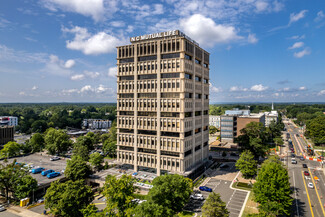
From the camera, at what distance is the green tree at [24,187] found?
64.9m

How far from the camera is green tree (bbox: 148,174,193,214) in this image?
50031mm

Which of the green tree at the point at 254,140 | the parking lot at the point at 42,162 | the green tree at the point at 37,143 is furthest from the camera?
the green tree at the point at 37,143

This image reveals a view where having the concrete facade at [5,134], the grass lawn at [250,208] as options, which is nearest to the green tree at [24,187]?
the grass lawn at [250,208]

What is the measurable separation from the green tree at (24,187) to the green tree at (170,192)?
42.8m

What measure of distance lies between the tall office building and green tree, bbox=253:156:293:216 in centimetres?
2929

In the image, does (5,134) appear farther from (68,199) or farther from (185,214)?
(185,214)

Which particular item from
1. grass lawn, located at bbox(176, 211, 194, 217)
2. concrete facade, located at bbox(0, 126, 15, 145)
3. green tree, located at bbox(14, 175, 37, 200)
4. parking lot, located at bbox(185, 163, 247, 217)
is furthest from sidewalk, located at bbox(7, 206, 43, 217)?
concrete facade, located at bbox(0, 126, 15, 145)

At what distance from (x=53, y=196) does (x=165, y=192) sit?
3084 centimetres

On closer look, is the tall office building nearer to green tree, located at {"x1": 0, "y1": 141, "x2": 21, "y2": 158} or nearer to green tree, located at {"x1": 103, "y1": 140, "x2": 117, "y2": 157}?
green tree, located at {"x1": 103, "y1": 140, "x2": 117, "y2": 157}

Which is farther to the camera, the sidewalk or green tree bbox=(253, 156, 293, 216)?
the sidewalk

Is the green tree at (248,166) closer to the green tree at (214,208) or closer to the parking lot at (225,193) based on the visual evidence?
the parking lot at (225,193)

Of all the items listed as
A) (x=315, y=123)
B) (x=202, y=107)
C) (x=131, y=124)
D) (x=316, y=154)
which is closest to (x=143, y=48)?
(x=131, y=124)

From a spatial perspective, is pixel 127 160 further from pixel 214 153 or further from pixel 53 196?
pixel 214 153

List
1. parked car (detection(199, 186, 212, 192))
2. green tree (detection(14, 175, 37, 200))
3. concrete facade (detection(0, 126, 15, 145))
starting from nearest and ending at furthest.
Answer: green tree (detection(14, 175, 37, 200))
parked car (detection(199, 186, 212, 192))
concrete facade (detection(0, 126, 15, 145))
